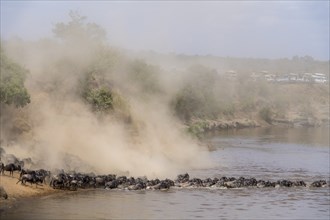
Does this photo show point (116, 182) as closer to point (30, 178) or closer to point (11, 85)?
point (30, 178)

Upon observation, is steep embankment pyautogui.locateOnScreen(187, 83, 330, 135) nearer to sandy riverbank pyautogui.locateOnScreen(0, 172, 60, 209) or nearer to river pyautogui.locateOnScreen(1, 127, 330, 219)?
river pyautogui.locateOnScreen(1, 127, 330, 219)

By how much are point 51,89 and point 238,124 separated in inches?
2521

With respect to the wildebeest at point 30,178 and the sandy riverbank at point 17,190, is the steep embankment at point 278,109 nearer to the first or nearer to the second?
the sandy riverbank at point 17,190

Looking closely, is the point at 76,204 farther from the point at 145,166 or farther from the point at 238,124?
the point at 238,124

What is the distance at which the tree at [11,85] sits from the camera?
40.4 m

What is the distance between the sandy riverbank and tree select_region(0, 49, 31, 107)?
8.38 metres

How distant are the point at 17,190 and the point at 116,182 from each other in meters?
6.88

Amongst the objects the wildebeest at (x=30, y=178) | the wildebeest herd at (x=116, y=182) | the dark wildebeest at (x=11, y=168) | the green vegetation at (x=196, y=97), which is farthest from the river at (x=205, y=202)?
the green vegetation at (x=196, y=97)

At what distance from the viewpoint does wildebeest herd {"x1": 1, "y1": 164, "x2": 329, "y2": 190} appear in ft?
109

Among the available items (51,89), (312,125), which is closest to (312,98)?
(312,125)

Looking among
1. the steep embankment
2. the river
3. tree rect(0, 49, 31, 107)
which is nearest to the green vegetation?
the steep embankment

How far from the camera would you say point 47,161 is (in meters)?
39.5

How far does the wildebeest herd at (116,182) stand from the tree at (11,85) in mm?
7876

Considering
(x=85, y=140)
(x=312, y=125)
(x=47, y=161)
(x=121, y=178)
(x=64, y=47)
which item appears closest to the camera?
(x=121, y=178)
